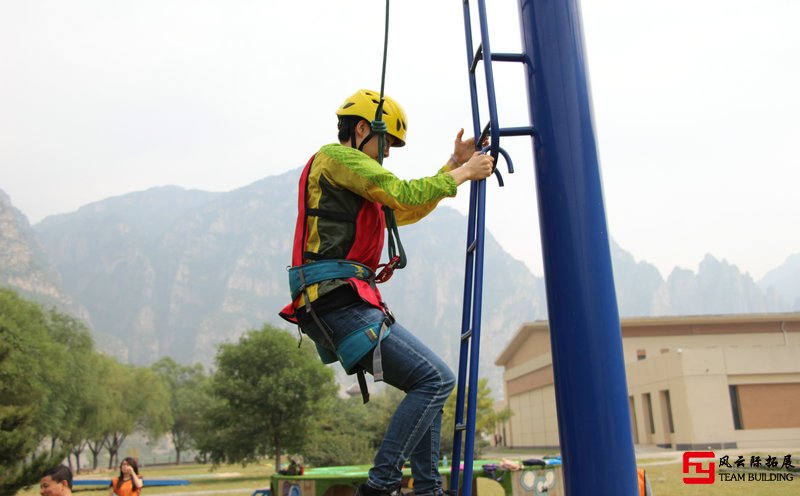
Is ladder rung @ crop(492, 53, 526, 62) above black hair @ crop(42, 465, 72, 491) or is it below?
above

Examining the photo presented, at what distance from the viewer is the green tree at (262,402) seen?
40.7 m

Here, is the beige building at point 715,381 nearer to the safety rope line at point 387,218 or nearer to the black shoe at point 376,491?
the safety rope line at point 387,218

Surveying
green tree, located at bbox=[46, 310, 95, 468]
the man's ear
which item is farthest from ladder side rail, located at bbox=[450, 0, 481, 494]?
green tree, located at bbox=[46, 310, 95, 468]

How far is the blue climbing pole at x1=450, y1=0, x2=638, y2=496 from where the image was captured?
10.1ft

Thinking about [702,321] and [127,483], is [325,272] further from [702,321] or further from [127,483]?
[702,321]

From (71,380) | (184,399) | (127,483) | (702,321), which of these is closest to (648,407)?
(702,321)

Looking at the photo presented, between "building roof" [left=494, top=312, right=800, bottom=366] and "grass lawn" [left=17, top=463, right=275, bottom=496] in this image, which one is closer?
"grass lawn" [left=17, top=463, right=275, bottom=496]

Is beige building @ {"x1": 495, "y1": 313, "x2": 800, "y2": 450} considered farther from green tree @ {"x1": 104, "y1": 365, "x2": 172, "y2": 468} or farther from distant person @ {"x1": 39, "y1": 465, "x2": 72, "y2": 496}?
green tree @ {"x1": 104, "y1": 365, "x2": 172, "y2": 468}

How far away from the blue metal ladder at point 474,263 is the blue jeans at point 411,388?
0.12m

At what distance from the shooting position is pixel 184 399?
305 feet

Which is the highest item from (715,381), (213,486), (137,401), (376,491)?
(137,401)

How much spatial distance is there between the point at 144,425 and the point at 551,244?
7426cm

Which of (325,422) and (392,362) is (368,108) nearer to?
(392,362)

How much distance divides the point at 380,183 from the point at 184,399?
9729 centimetres
